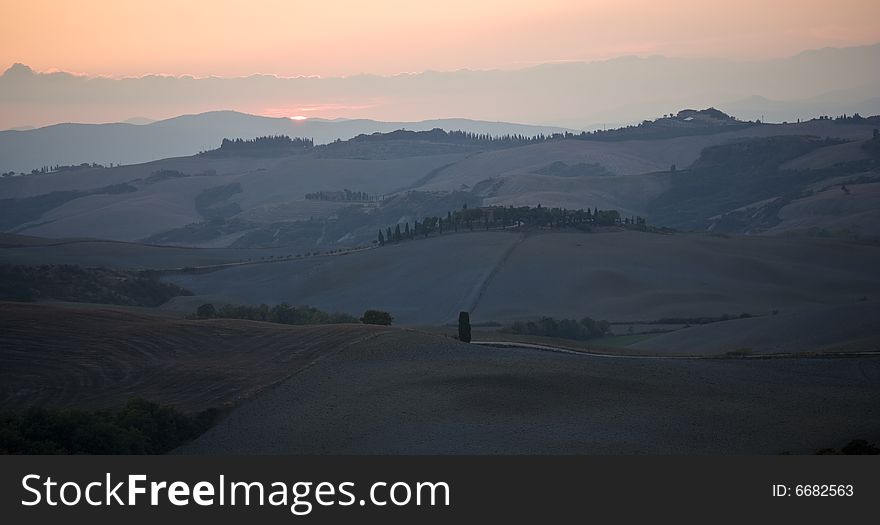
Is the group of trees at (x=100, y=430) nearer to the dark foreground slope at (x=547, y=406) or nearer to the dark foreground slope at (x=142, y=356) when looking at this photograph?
the dark foreground slope at (x=547, y=406)

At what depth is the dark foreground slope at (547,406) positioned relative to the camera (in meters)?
36.9

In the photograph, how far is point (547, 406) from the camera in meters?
41.4

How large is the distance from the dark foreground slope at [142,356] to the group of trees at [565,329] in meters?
26.9

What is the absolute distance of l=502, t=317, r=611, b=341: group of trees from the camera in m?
83.2

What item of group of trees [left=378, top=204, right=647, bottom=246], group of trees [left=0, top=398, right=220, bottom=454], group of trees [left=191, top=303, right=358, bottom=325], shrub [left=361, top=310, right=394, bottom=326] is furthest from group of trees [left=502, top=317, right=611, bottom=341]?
group of trees [left=378, top=204, right=647, bottom=246]

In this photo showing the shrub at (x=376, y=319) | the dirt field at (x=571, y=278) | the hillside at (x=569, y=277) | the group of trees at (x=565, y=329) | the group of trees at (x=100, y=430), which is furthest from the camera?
the dirt field at (x=571, y=278)

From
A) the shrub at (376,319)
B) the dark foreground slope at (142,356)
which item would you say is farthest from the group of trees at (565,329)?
the dark foreground slope at (142,356)

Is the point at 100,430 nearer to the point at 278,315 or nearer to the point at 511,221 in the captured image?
the point at 278,315

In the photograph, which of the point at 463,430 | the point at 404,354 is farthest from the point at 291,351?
the point at 463,430

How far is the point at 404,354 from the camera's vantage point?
166 ft

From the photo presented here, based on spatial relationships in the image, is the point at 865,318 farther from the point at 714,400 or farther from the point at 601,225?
the point at 601,225

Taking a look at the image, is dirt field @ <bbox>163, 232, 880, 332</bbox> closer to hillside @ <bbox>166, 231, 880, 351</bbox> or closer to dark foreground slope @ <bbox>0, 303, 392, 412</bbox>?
hillside @ <bbox>166, 231, 880, 351</bbox>

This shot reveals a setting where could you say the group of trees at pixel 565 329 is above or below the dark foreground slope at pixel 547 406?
below

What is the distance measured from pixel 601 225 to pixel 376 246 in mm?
26236
